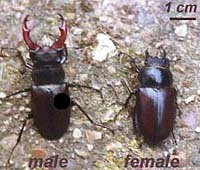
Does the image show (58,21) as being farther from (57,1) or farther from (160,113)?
(160,113)

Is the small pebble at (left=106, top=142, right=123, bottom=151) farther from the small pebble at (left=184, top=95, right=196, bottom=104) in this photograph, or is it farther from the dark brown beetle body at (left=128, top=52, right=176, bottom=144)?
the small pebble at (left=184, top=95, right=196, bottom=104)

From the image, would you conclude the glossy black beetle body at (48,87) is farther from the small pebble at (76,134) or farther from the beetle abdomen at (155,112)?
the beetle abdomen at (155,112)

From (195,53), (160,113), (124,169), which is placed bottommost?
(124,169)

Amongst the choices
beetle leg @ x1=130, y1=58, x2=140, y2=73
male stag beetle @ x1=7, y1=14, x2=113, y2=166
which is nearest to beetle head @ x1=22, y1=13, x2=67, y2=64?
male stag beetle @ x1=7, y1=14, x2=113, y2=166

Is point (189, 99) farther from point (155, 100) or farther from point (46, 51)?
point (46, 51)

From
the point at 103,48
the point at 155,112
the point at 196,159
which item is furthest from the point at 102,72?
the point at 196,159

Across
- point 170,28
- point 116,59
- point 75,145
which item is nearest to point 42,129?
point 75,145

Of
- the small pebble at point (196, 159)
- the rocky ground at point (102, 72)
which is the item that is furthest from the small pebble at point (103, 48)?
the small pebble at point (196, 159)

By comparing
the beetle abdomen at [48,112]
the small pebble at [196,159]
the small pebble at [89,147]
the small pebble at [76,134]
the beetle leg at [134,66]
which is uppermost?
the beetle leg at [134,66]
